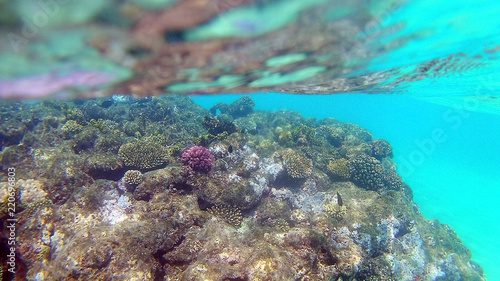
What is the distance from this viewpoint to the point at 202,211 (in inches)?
299

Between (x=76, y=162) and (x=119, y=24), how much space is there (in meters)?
6.92

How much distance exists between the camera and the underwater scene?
4.00 metres

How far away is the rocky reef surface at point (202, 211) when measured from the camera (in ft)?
18.3

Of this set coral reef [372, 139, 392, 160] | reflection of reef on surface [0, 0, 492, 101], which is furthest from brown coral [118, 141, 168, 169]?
coral reef [372, 139, 392, 160]

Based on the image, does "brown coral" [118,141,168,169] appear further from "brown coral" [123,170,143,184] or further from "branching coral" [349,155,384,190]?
"branching coral" [349,155,384,190]

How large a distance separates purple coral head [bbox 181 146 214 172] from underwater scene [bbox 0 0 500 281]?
0.15 ft

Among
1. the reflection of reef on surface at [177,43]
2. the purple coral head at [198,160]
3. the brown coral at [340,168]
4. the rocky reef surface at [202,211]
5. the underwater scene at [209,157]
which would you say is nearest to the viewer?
the reflection of reef on surface at [177,43]

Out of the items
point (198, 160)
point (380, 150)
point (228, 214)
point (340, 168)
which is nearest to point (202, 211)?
point (228, 214)

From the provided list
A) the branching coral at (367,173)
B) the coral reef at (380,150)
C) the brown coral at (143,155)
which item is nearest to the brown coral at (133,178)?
the brown coral at (143,155)

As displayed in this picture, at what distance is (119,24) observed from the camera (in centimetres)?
351

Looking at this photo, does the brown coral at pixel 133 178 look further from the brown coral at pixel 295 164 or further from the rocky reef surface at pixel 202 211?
the brown coral at pixel 295 164

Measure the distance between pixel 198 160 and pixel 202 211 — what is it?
74.1 inches

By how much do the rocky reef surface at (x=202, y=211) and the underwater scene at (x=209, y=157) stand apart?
0.16 feet

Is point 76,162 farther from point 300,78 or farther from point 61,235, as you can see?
point 300,78
